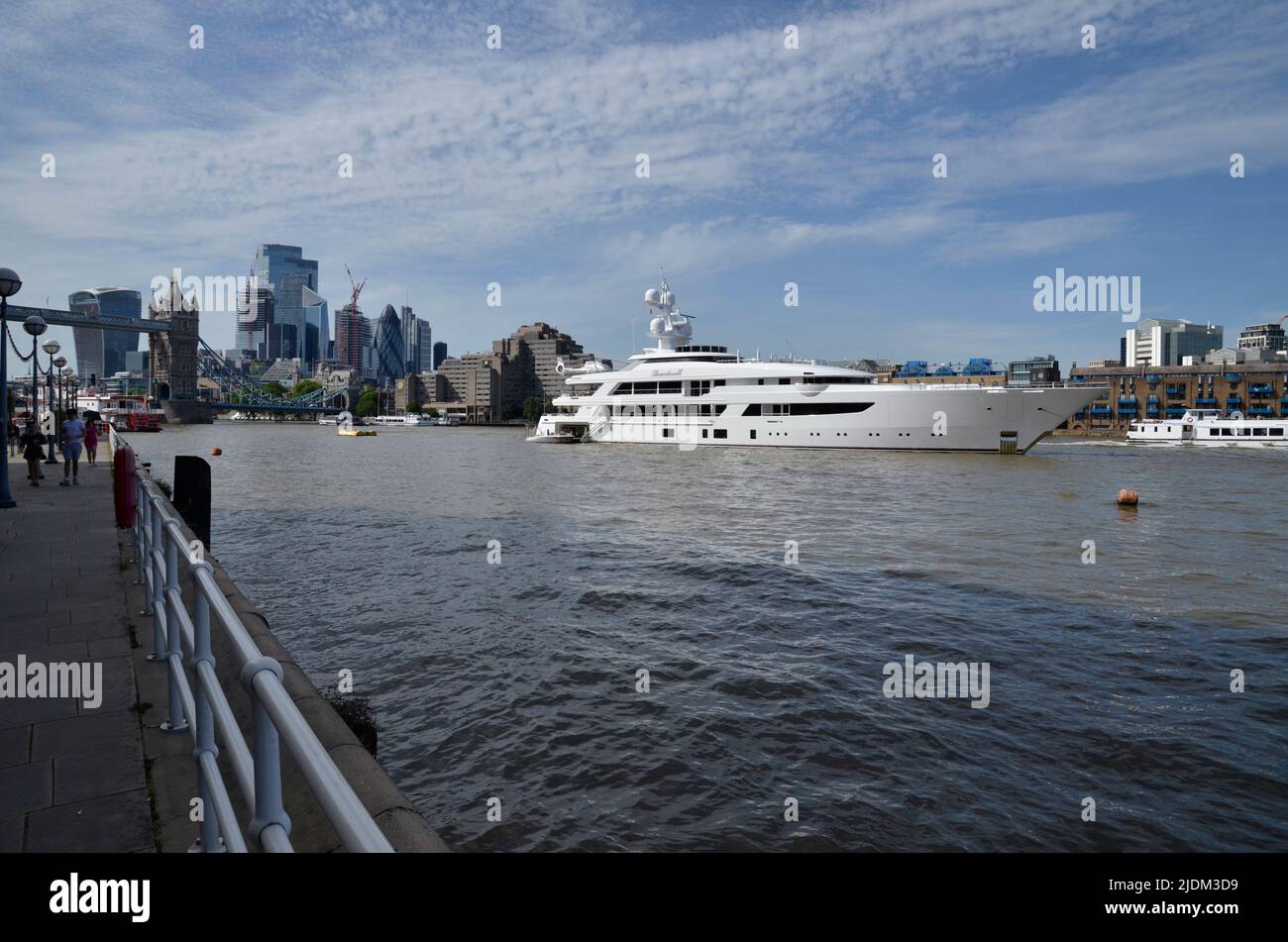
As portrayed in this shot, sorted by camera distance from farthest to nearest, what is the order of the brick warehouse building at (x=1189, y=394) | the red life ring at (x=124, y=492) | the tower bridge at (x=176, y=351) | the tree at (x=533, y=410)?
the tree at (x=533, y=410)
the tower bridge at (x=176, y=351)
the brick warehouse building at (x=1189, y=394)
the red life ring at (x=124, y=492)

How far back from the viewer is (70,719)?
4449 millimetres

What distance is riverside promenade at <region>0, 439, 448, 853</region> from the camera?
3.34 meters

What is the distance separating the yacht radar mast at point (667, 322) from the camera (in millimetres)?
69125

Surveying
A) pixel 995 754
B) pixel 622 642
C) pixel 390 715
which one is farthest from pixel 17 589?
pixel 995 754

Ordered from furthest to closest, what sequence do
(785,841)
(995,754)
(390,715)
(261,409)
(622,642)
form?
1. (261,409)
2. (622,642)
3. (390,715)
4. (995,754)
5. (785,841)

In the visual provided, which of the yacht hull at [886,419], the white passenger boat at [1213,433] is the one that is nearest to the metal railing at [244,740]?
the yacht hull at [886,419]

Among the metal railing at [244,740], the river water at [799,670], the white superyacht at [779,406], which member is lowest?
the river water at [799,670]

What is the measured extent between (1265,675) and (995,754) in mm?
4265

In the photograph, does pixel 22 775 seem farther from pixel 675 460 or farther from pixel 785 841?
pixel 675 460

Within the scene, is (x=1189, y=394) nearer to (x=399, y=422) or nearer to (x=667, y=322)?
(x=667, y=322)

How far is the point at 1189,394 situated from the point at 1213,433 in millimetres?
37883

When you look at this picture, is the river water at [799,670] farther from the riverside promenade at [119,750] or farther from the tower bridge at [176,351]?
the tower bridge at [176,351]

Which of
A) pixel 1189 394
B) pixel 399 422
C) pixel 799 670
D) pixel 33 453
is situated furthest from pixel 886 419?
pixel 399 422
